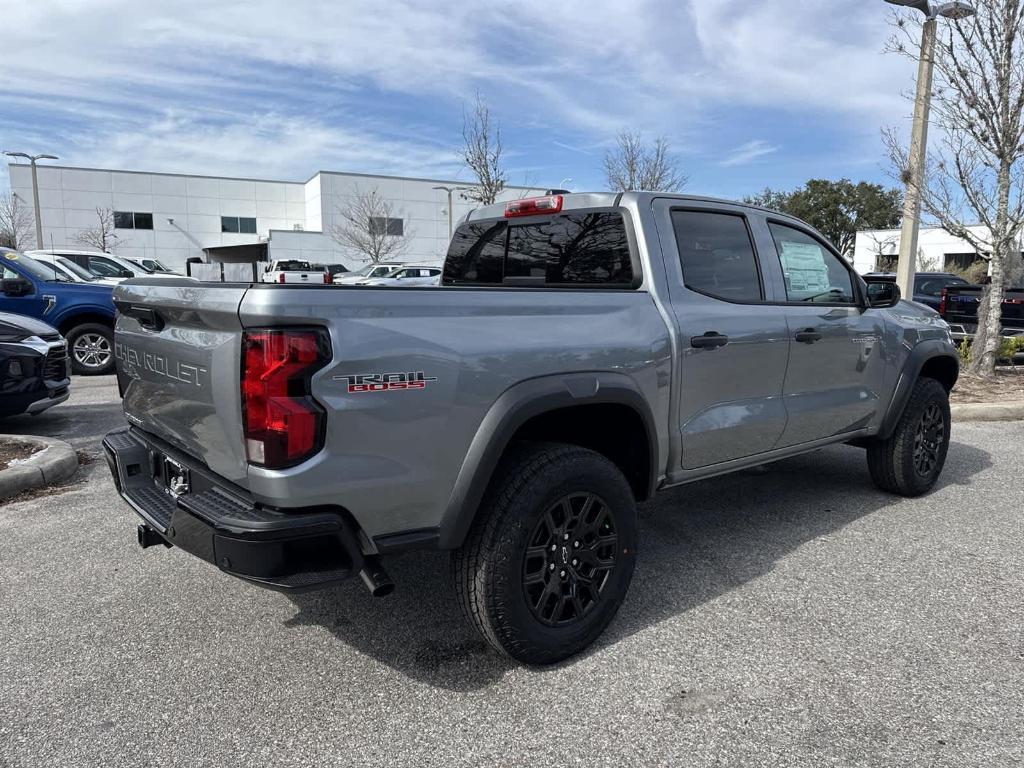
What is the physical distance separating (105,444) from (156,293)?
932 mm

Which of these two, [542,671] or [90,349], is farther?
[90,349]

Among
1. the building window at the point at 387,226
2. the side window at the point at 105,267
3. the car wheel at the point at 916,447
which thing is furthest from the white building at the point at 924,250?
the car wheel at the point at 916,447

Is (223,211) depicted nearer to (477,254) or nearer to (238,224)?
(238,224)

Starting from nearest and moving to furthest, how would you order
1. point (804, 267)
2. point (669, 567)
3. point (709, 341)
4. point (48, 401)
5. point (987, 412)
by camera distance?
1. point (709, 341)
2. point (669, 567)
3. point (804, 267)
4. point (48, 401)
5. point (987, 412)

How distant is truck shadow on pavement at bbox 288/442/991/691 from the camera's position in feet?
9.67

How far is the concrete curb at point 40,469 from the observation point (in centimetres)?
485

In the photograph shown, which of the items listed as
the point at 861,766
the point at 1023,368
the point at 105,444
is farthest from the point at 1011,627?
the point at 1023,368

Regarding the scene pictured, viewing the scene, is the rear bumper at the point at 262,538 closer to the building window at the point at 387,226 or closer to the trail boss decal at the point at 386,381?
the trail boss decal at the point at 386,381

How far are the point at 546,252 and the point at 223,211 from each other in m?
51.4

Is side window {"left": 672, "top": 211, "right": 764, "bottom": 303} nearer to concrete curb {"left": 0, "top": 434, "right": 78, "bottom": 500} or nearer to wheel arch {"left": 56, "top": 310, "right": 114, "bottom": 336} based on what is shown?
concrete curb {"left": 0, "top": 434, "right": 78, "bottom": 500}

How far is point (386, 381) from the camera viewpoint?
90.7 inches

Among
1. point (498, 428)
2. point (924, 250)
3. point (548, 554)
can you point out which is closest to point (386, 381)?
point (498, 428)

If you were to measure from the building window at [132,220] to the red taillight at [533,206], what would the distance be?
50.3m

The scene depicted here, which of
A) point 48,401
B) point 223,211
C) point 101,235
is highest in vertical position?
point 223,211
